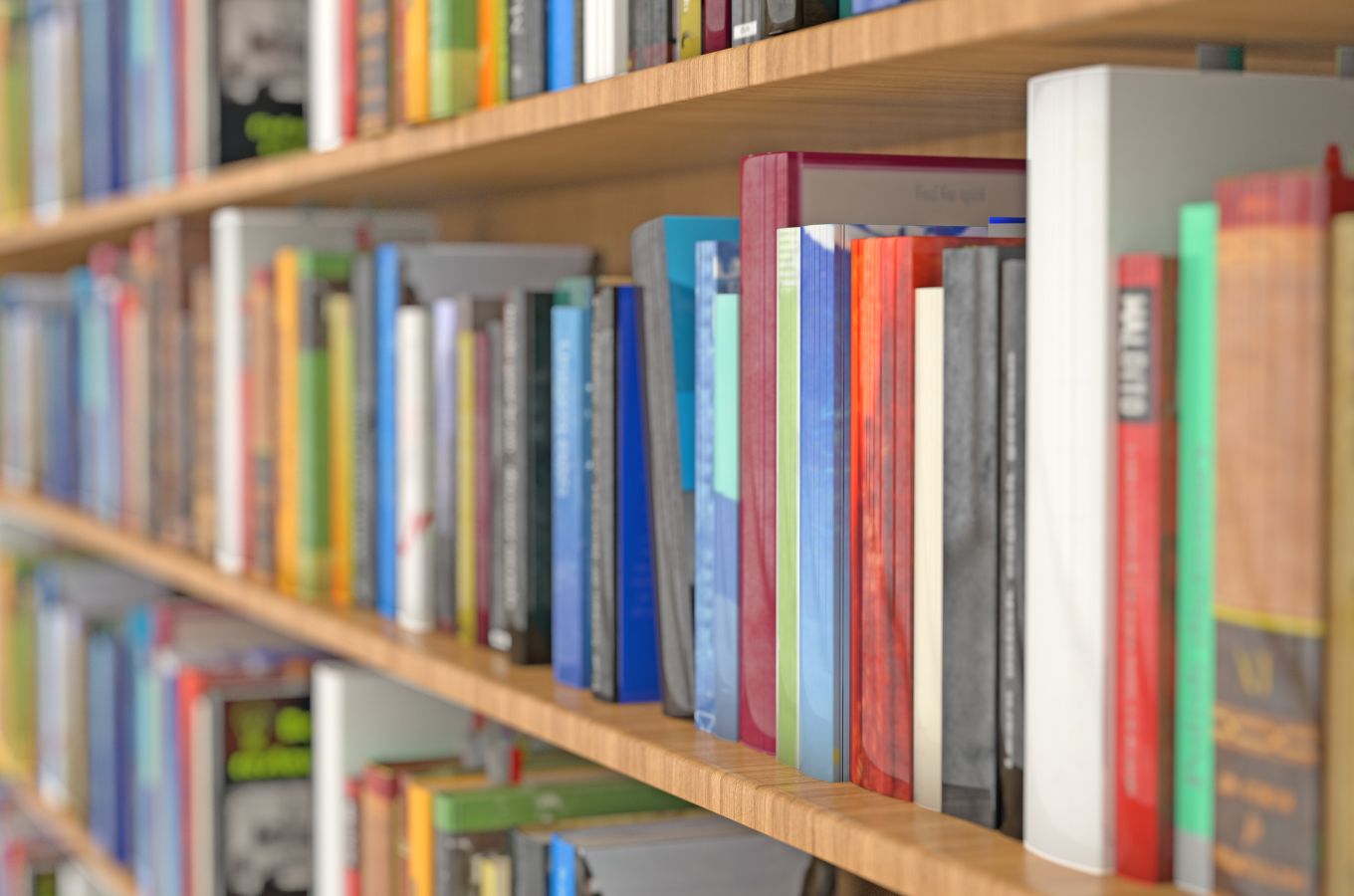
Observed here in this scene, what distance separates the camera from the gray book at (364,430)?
1.35m

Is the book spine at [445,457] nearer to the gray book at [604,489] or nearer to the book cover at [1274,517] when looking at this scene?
the gray book at [604,489]

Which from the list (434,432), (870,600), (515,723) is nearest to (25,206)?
(434,432)

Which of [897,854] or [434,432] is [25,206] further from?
[897,854]

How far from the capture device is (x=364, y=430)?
1.38 meters

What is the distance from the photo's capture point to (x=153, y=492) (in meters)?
1.84

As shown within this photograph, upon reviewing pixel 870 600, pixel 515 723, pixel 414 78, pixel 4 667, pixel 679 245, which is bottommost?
pixel 4 667

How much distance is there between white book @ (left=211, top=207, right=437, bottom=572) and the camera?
160 centimetres

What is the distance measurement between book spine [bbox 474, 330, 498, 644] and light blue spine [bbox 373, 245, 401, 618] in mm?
154

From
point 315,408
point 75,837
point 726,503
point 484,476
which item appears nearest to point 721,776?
point 726,503

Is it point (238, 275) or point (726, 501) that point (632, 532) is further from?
point (238, 275)

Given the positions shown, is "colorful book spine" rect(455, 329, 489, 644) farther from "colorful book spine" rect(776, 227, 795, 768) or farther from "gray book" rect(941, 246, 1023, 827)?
"gray book" rect(941, 246, 1023, 827)

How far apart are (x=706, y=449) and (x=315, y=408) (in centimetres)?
65

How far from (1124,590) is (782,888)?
46 centimetres

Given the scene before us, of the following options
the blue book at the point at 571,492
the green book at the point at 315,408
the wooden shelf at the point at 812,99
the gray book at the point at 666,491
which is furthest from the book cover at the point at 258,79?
the gray book at the point at 666,491
